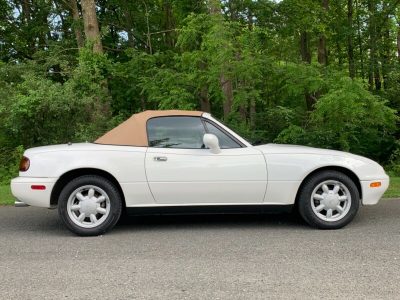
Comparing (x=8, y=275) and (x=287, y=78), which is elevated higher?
(x=287, y=78)

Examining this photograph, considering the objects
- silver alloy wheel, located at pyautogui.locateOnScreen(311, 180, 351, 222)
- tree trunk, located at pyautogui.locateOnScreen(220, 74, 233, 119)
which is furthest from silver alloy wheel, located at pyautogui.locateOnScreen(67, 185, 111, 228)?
tree trunk, located at pyautogui.locateOnScreen(220, 74, 233, 119)

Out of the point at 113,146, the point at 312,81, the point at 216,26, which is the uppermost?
the point at 216,26

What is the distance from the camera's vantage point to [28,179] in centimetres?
582

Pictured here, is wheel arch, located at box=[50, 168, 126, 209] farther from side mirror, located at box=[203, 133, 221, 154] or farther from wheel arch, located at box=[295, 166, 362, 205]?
wheel arch, located at box=[295, 166, 362, 205]

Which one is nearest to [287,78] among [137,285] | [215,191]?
[215,191]

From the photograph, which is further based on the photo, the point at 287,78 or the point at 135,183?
the point at 287,78

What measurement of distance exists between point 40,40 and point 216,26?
1391 centimetres

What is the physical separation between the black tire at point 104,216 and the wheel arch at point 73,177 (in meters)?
0.10

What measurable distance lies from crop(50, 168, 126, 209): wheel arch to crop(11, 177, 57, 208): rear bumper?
0.07 meters

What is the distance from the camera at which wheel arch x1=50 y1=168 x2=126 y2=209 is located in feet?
19.2

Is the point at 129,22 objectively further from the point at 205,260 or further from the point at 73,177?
the point at 205,260

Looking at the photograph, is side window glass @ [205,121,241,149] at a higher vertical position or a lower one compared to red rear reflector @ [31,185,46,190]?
higher

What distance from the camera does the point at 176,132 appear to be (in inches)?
237

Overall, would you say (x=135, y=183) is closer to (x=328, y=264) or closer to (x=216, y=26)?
(x=328, y=264)
